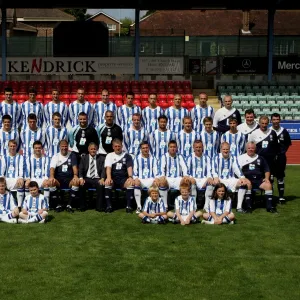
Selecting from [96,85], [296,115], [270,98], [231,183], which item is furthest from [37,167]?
[270,98]

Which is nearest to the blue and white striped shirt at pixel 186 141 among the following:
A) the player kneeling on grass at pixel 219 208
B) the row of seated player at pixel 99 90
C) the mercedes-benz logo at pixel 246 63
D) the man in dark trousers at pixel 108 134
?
the man in dark trousers at pixel 108 134

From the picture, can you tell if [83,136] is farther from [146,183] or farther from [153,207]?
[153,207]

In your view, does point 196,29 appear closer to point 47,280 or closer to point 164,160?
point 164,160

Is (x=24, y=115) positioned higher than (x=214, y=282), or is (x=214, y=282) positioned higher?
(x=24, y=115)

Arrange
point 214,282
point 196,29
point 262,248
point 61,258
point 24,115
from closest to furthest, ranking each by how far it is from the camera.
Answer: point 214,282 < point 61,258 < point 262,248 < point 24,115 < point 196,29

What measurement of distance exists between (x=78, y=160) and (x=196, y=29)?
45.8m

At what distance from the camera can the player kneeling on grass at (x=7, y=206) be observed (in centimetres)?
998

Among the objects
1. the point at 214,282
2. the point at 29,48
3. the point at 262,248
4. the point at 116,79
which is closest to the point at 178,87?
the point at 116,79

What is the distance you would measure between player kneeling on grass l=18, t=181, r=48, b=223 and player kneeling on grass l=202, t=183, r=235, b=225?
7.76 ft

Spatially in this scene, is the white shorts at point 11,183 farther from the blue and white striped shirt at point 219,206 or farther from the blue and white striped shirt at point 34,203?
the blue and white striped shirt at point 219,206

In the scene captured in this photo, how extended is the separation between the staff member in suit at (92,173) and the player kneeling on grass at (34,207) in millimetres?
973

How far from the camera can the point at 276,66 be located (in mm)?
23984

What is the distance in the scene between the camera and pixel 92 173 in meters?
11.1

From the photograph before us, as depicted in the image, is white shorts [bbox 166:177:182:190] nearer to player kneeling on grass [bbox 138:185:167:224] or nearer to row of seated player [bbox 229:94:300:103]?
player kneeling on grass [bbox 138:185:167:224]
